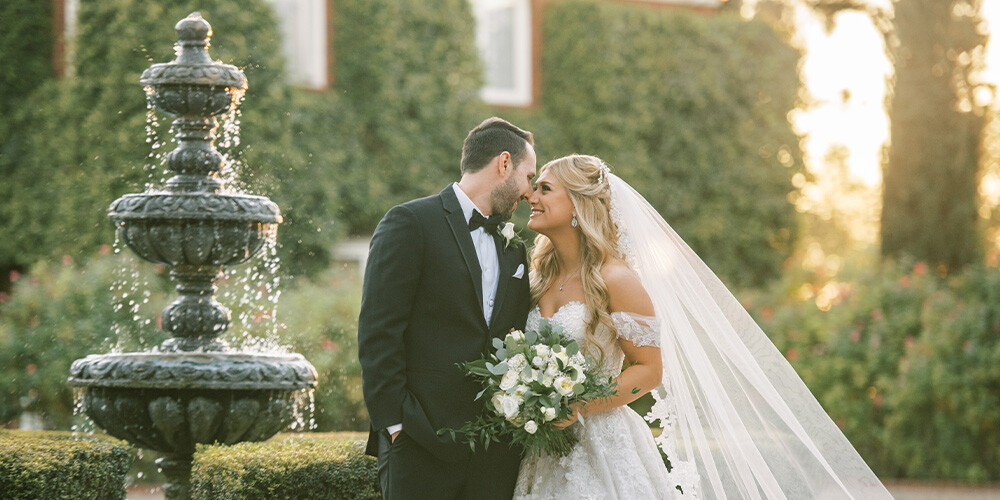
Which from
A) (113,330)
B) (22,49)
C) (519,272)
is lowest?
(113,330)

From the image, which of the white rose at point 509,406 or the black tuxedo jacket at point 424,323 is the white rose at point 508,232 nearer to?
the black tuxedo jacket at point 424,323

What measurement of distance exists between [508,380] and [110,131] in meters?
9.33

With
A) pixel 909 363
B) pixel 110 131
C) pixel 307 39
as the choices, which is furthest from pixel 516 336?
pixel 307 39

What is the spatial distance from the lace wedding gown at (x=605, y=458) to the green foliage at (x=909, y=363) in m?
6.99

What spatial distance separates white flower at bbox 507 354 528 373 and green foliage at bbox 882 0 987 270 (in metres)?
10.7

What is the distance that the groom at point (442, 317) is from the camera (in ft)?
14.0

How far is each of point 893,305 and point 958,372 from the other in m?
1.49

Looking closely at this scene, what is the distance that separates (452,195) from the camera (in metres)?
A: 4.61

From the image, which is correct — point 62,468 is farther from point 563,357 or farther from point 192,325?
point 563,357

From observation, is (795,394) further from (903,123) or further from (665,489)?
(903,123)

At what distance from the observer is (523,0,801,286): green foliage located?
52.4 feet

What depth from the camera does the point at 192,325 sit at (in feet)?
20.0

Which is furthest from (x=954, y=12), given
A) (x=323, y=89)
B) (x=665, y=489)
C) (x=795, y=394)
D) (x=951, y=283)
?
(x=665, y=489)

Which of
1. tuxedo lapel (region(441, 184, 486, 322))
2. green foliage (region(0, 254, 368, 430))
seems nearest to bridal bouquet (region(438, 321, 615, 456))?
tuxedo lapel (region(441, 184, 486, 322))
